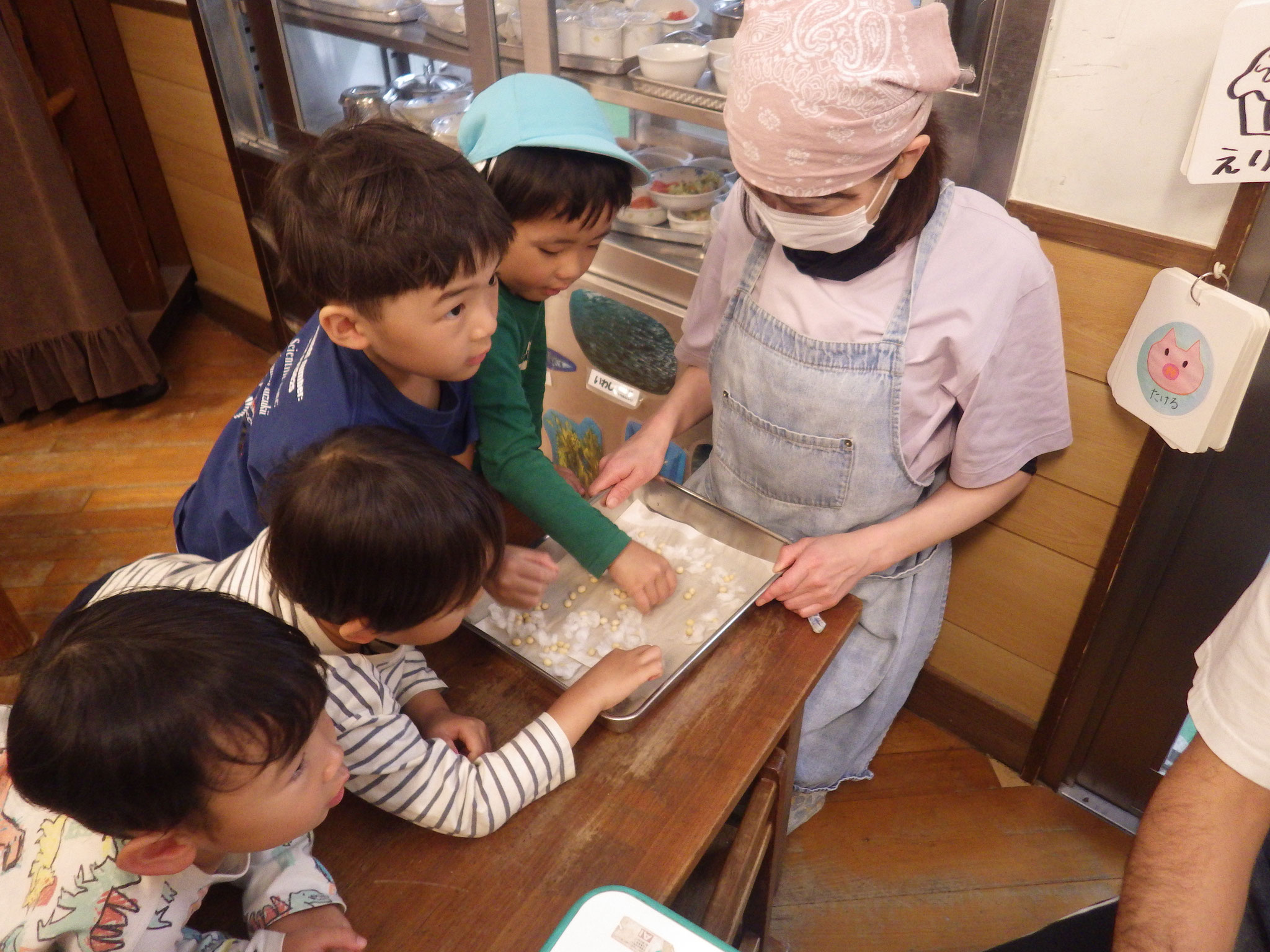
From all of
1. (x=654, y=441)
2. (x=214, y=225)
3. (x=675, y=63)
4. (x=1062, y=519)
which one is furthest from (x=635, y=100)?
(x=214, y=225)

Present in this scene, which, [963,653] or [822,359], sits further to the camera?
[963,653]

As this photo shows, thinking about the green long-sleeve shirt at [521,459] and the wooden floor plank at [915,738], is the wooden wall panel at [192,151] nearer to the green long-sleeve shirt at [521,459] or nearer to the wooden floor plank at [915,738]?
the green long-sleeve shirt at [521,459]

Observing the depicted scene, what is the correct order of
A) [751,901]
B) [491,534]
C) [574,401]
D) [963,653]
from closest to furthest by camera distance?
[491,534] < [751,901] < [963,653] < [574,401]

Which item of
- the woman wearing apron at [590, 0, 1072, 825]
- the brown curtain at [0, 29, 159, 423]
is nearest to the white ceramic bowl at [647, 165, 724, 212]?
the woman wearing apron at [590, 0, 1072, 825]

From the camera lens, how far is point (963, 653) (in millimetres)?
1771

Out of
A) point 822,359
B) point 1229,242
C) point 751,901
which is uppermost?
point 1229,242

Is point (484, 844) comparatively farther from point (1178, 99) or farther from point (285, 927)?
point (1178, 99)

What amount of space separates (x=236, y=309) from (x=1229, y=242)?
3.03 m

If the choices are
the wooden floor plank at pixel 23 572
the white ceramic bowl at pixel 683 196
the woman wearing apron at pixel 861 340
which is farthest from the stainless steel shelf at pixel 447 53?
the wooden floor plank at pixel 23 572

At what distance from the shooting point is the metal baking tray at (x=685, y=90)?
1518mm

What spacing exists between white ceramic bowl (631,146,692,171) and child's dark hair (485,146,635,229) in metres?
0.78

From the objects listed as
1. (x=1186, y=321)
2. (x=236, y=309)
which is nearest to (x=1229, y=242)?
(x=1186, y=321)

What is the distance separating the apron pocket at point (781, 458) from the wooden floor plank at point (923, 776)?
Answer: 77 centimetres

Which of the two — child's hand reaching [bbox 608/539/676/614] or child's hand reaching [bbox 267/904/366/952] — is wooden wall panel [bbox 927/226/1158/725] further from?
child's hand reaching [bbox 267/904/366/952]
